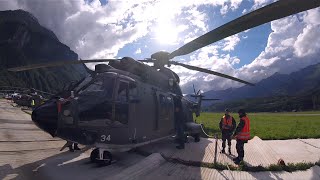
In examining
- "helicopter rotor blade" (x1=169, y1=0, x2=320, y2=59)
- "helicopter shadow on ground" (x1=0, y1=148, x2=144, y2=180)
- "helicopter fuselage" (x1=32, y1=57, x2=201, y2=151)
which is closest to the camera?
"helicopter rotor blade" (x1=169, y1=0, x2=320, y2=59)

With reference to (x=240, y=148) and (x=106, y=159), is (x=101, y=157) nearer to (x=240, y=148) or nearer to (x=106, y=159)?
(x=106, y=159)

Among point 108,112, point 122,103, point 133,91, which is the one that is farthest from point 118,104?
point 133,91

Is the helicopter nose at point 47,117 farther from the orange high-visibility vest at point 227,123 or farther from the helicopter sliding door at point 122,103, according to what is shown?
the orange high-visibility vest at point 227,123

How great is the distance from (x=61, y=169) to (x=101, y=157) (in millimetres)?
1272

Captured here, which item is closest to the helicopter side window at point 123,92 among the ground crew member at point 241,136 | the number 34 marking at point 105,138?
the number 34 marking at point 105,138

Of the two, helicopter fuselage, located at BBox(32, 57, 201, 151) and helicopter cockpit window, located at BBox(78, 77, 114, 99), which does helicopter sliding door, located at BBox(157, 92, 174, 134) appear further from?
helicopter cockpit window, located at BBox(78, 77, 114, 99)

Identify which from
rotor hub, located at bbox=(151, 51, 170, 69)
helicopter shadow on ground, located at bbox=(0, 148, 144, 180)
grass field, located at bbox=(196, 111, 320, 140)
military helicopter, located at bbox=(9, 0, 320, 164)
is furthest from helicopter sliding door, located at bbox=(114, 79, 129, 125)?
grass field, located at bbox=(196, 111, 320, 140)

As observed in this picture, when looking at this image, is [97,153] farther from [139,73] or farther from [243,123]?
[243,123]

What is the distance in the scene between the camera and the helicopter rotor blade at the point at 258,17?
6.93 meters

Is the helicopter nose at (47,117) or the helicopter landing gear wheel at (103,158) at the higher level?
the helicopter nose at (47,117)

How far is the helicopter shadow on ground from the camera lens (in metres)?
8.55

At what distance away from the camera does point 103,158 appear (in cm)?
1015

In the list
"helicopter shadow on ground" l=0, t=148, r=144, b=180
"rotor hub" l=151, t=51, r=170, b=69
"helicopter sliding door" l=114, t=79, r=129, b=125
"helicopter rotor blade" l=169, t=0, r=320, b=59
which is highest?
"rotor hub" l=151, t=51, r=170, b=69

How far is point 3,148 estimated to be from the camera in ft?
37.8
